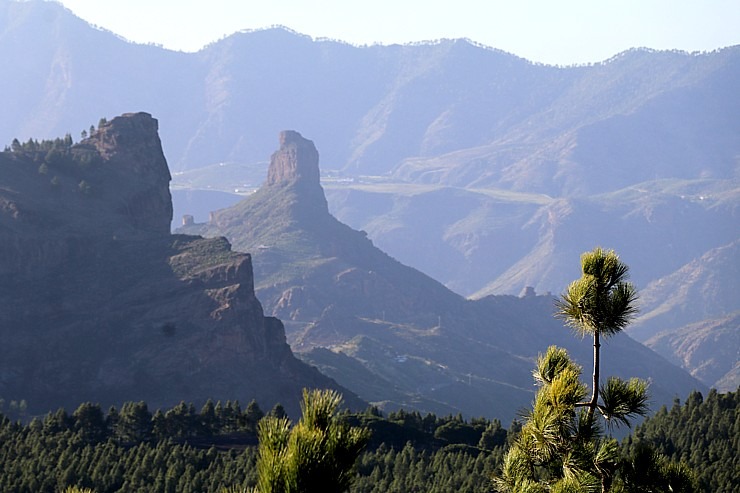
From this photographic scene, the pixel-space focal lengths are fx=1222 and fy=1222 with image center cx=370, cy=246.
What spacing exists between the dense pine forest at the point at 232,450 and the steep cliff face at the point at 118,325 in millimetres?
46499

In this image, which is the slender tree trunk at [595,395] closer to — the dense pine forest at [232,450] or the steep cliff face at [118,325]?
the dense pine forest at [232,450]

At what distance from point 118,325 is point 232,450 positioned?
3276 inches

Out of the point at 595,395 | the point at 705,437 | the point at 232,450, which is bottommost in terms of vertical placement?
the point at 232,450

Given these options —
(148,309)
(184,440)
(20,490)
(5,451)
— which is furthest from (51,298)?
(20,490)

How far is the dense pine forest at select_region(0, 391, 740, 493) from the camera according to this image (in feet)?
288

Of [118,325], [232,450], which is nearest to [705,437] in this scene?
[232,450]

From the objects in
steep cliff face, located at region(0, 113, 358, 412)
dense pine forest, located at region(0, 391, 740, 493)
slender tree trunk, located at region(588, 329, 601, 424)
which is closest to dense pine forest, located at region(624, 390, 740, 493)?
dense pine forest, located at region(0, 391, 740, 493)

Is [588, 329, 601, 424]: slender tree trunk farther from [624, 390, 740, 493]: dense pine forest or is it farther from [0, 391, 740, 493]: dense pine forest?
[624, 390, 740, 493]: dense pine forest

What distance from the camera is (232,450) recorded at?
111m

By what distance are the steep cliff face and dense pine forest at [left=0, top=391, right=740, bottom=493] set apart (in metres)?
46.5

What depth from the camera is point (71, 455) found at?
320 ft

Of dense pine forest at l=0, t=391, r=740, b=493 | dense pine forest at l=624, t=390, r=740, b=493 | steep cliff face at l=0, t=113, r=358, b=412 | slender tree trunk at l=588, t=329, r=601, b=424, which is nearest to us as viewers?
slender tree trunk at l=588, t=329, r=601, b=424

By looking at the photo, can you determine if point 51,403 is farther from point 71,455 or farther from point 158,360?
point 71,455

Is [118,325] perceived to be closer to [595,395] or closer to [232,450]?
[232,450]
